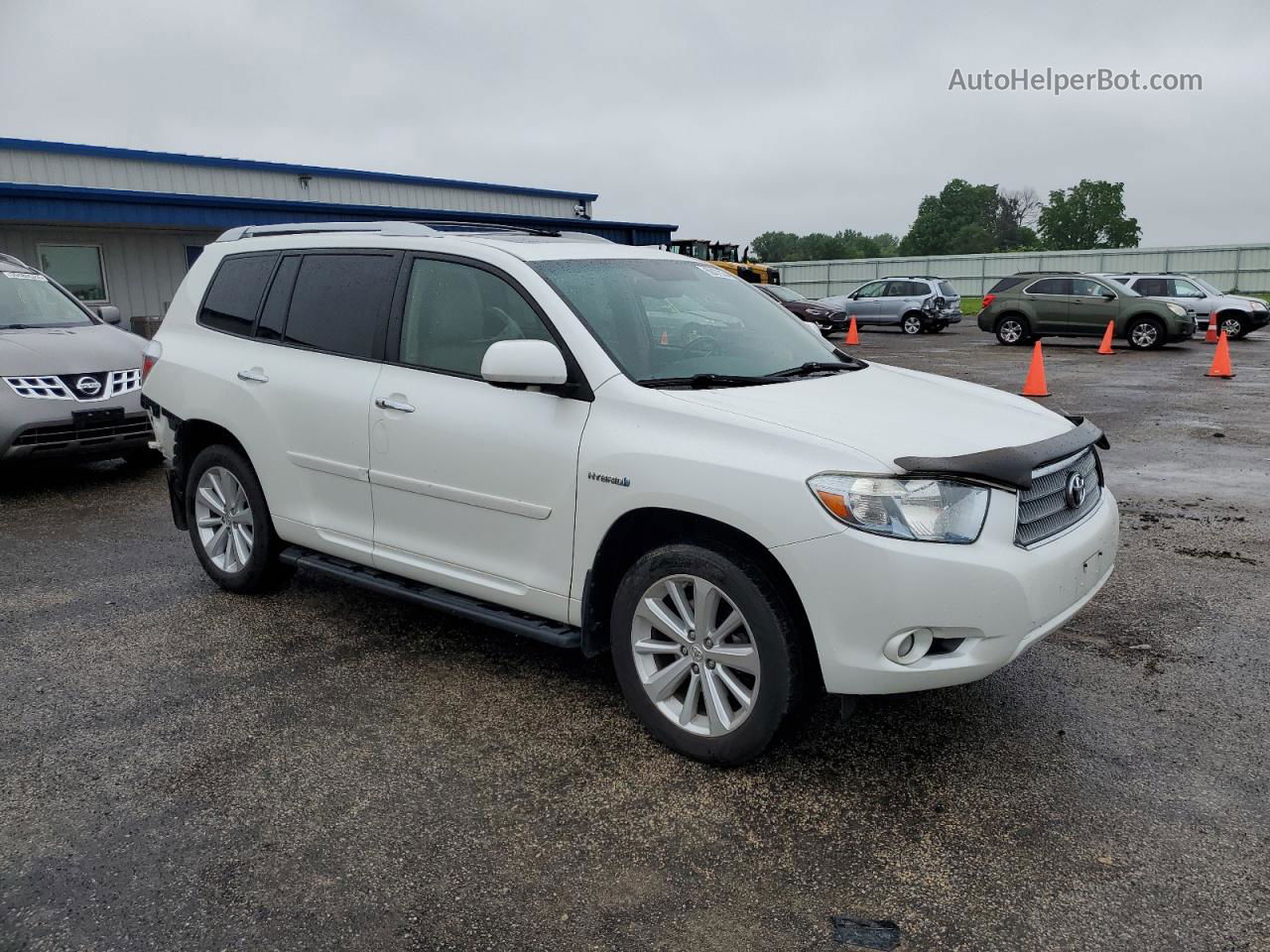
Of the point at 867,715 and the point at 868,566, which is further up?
the point at 868,566

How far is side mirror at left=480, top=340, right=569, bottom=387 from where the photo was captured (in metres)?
3.69

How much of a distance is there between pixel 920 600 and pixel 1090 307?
72.5 feet

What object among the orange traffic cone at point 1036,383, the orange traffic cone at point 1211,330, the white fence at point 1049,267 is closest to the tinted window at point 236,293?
the orange traffic cone at point 1036,383

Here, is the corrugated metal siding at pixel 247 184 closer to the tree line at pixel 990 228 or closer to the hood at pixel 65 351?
the hood at pixel 65 351

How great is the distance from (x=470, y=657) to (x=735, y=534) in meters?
1.74

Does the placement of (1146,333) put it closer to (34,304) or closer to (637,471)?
(34,304)

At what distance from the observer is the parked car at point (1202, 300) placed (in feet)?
79.7

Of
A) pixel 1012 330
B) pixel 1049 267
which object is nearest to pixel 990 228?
pixel 1049 267

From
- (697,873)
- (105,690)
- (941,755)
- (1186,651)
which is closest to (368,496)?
(105,690)

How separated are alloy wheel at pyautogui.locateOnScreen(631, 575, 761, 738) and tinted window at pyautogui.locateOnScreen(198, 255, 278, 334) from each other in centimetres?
289

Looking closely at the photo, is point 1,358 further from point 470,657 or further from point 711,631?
point 711,631

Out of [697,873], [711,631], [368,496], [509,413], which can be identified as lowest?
[697,873]

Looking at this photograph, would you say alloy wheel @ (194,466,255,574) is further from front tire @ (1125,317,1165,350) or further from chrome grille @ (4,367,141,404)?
front tire @ (1125,317,1165,350)

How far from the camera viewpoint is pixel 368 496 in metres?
4.51
